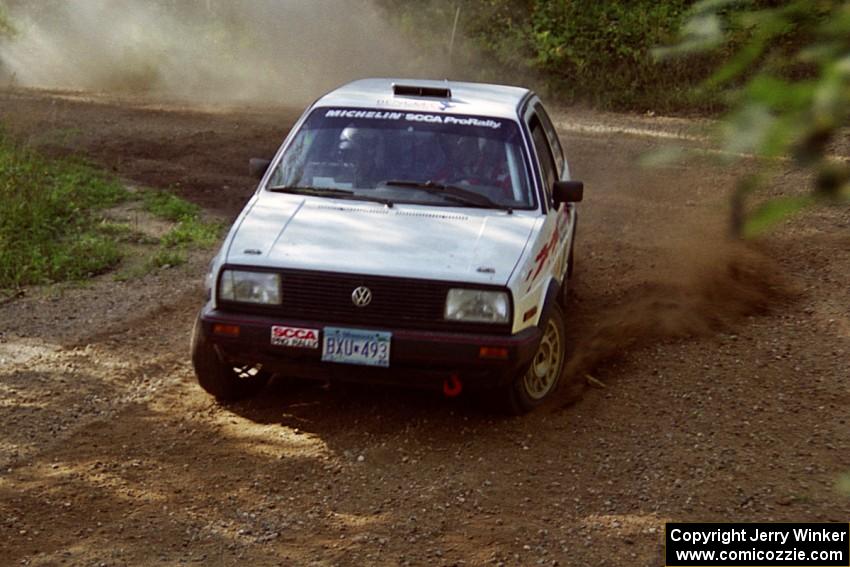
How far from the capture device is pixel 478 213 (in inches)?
256

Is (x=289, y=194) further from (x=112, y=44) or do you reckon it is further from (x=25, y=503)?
(x=112, y=44)

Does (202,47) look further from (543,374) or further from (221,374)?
(543,374)

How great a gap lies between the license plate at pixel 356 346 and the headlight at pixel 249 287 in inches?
13.8

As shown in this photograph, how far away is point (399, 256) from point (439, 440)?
3.20 feet

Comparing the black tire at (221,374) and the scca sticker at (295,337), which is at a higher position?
the scca sticker at (295,337)

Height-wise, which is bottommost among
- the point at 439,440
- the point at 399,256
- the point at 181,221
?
the point at 439,440

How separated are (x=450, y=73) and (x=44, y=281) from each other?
1278cm

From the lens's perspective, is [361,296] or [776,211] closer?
[776,211]

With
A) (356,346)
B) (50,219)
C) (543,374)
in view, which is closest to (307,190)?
(356,346)

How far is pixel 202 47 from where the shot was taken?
71.2ft

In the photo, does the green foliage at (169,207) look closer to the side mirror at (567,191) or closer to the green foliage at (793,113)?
the side mirror at (567,191)

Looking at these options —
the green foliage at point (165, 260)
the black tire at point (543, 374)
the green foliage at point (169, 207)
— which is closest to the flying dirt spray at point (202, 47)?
the green foliage at point (169, 207)

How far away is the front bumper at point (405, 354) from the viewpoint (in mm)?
5719

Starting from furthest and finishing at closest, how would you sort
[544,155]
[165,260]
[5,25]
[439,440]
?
1. [5,25]
2. [165,260]
3. [544,155]
4. [439,440]
